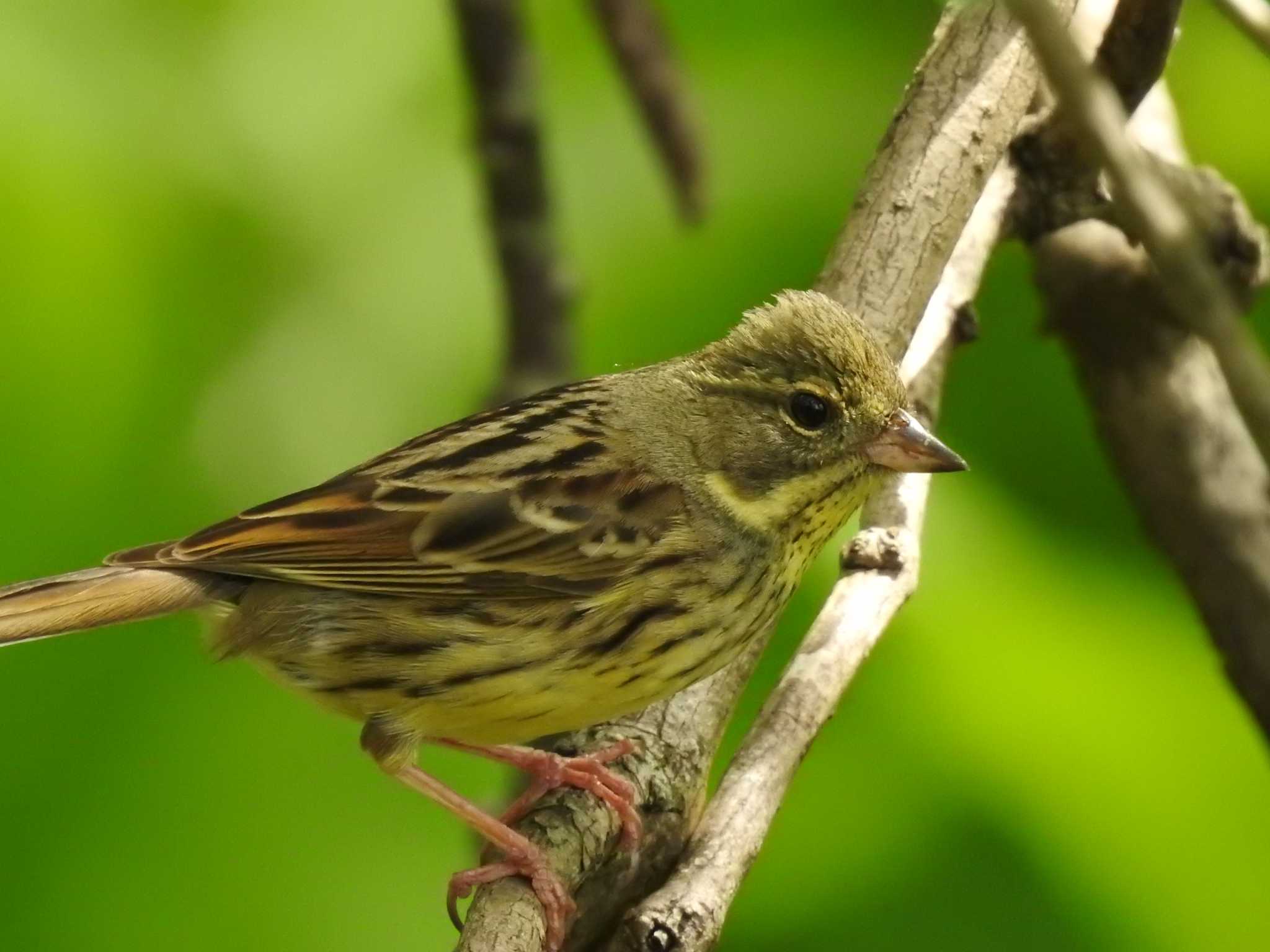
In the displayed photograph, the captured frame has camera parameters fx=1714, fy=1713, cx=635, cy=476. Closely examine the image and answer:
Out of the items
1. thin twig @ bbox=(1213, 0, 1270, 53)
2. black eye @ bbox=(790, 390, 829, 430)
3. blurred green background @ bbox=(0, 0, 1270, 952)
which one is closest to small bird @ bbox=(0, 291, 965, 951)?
black eye @ bbox=(790, 390, 829, 430)

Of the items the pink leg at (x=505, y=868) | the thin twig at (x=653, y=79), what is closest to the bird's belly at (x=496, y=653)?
the pink leg at (x=505, y=868)

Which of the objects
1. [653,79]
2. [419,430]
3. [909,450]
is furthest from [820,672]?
[419,430]

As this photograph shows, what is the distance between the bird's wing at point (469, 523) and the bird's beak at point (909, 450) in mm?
392

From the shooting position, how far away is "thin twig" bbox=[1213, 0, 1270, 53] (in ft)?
5.42

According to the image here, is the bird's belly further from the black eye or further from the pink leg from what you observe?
the black eye

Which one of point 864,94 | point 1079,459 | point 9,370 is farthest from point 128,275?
point 1079,459

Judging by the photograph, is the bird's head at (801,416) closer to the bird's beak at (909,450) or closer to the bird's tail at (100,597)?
the bird's beak at (909,450)

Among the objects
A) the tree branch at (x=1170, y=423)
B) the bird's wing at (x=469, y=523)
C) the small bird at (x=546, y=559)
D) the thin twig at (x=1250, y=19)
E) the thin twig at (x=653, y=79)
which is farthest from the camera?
the thin twig at (x=653, y=79)

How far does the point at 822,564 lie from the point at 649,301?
96cm

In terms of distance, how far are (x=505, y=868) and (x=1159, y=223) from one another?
1794mm

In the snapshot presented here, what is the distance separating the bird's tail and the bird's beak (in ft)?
4.11

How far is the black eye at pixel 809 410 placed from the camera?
3.19 metres

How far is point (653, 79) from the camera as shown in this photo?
386cm

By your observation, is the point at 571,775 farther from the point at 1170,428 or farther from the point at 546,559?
the point at 1170,428
